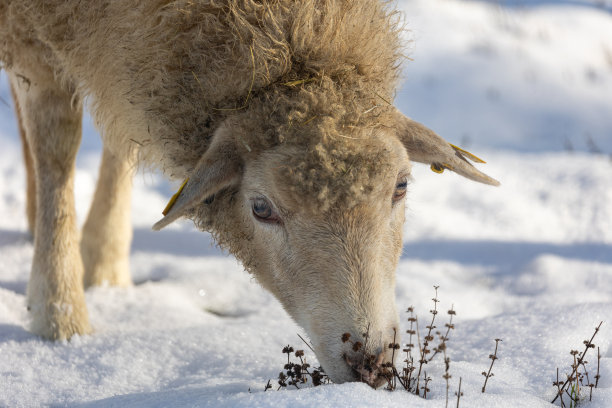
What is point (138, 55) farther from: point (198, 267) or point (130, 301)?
point (198, 267)

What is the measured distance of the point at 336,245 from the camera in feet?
8.12

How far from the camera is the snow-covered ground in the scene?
296cm

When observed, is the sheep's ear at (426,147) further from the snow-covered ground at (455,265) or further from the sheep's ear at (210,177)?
the sheep's ear at (210,177)

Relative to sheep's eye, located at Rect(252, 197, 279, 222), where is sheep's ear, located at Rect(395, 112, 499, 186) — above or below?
above

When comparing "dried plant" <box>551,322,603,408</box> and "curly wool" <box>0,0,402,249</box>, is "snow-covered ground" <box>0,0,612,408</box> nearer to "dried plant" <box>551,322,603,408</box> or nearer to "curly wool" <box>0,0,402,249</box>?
"dried plant" <box>551,322,603,408</box>

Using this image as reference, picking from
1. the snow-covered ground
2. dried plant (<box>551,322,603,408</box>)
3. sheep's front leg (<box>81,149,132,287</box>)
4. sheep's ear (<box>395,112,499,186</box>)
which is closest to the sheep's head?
sheep's ear (<box>395,112,499,186</box>)

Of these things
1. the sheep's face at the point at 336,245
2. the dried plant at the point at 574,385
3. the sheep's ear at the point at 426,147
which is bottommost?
the dried plant at the point at 574,385

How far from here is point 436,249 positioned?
216 inches

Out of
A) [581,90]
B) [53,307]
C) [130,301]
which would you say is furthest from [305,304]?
[581,90]

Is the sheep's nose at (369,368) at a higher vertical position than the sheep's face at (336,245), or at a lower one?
lower

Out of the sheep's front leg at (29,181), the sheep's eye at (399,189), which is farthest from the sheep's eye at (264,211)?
the sheep's front leg at (29,181)

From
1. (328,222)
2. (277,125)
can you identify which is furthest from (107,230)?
(328,222)

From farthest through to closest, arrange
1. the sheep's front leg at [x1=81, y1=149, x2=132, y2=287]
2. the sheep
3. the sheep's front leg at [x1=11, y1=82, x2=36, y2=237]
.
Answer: the sheep's front leg at [x1=11, y1=82, x2=36, y2=237], the sheep's front leg at [x1=81, y1=149, x2=132, y2=287], the sheep

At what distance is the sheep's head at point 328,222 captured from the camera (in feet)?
7.91
